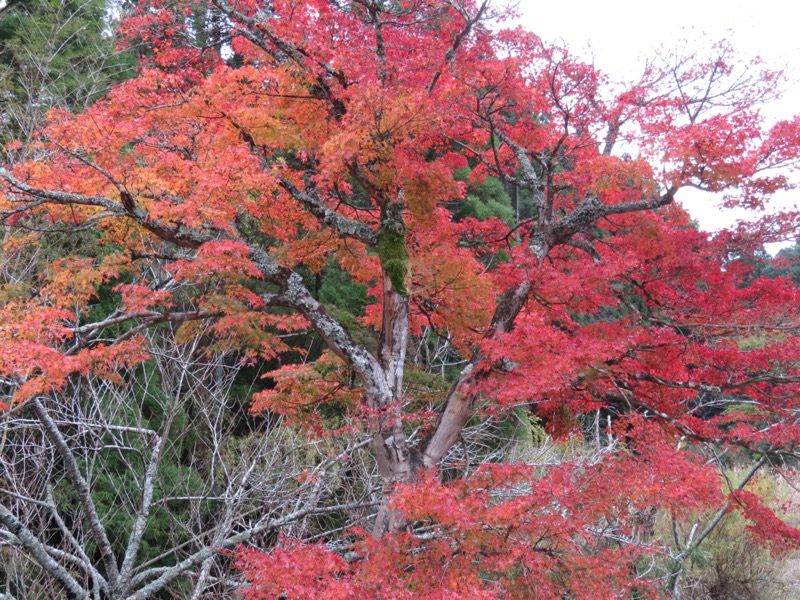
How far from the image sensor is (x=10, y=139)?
8.61 m

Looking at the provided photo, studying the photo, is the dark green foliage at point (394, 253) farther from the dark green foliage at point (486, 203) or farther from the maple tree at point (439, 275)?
the dark green foliage at point (486, 203)

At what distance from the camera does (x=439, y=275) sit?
231 inches

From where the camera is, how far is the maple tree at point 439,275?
4.77 m

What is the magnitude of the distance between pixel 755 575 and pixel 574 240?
22.2 feet

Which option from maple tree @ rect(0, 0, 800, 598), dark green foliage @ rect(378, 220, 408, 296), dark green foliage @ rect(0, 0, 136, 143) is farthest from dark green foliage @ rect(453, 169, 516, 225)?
dark green foliage @ rect(0, 0, 136, 143)

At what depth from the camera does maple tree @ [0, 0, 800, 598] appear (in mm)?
4770

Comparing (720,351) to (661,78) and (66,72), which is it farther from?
(66,72)

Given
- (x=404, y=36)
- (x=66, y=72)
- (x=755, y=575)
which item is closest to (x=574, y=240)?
(x=404, y=36)

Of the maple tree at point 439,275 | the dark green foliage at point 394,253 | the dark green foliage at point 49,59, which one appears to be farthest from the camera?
the dark green foliage at point 49,59

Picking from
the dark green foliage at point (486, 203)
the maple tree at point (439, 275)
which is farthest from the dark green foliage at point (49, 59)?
the dark green foliage at point (486, 203)

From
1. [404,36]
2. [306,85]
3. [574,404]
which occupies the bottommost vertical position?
[574,404]

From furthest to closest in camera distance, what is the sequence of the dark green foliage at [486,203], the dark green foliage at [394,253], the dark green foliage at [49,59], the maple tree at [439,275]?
the dark green foliage at [486,203] < the dark green foliage at [49,59] < the dark green foliage at [394,253] < the maple tree at [439,275]

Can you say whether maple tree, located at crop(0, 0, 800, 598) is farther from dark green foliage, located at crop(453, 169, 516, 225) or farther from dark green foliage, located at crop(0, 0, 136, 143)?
dark green foliage, located at crop(453, 169, 516, 225)

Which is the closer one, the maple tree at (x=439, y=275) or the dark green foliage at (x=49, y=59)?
the maple tree at (x=439, y=275)
